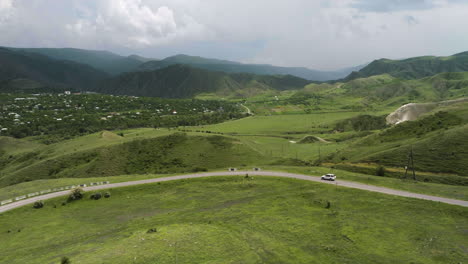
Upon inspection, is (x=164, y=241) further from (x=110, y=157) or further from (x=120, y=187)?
(x=110, y=157)

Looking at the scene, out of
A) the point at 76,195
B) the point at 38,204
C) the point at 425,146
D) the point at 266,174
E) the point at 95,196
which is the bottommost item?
the point at 38,204

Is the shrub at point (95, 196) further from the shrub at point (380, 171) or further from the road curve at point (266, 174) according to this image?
the shrub at point (380, 171)

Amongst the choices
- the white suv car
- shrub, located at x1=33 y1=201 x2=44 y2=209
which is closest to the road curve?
the white suv car

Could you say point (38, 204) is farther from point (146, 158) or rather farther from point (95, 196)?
point (146, 158)

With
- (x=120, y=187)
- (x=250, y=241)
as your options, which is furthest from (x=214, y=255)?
(x=120, y=187)

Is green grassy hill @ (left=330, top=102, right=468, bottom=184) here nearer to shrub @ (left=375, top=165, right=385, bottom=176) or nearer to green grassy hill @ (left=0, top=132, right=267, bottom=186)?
shrub @ (left=375, top=165, right=385, bottom=176)

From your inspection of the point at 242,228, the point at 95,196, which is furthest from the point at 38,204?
the point at 242,228
